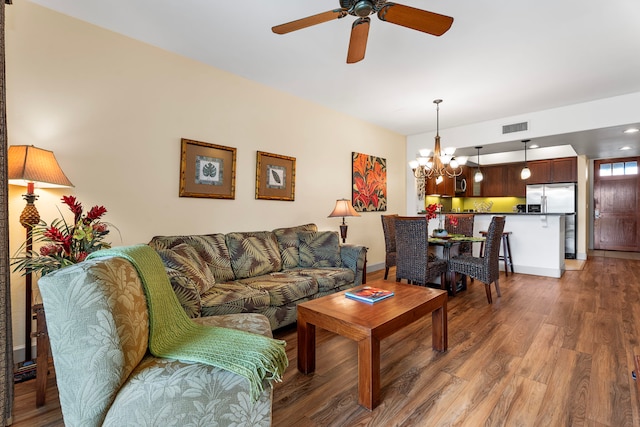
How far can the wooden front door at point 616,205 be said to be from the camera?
7266mm

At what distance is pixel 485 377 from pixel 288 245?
225 centimetres

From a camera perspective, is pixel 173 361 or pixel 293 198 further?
pixel 293 198

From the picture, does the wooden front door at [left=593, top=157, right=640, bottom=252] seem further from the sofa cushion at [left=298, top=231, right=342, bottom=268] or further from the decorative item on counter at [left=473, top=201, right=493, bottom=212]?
the sofa cushion at [left=298, top=231, right=342, bottom=268]

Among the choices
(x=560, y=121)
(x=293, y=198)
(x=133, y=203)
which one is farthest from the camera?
(x=560, y=121)

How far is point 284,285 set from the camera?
8.94 ft

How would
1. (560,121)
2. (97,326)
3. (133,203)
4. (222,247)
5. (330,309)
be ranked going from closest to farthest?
(97,326)
(330,309)
(133,203)
(222,247)
(560,121)

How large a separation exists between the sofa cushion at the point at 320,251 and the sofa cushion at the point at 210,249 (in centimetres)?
91

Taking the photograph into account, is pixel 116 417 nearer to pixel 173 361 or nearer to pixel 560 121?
pixel 173 361

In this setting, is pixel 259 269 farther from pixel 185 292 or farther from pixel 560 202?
pixel 560 202

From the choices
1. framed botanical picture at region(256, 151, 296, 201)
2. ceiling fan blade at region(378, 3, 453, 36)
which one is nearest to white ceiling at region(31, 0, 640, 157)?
ceiling fan blade at region(378, 3, 453, 36)

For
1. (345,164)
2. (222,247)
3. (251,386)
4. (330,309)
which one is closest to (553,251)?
(345,164)

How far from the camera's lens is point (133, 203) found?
2732 millimetres

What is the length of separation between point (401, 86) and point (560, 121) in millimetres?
2554

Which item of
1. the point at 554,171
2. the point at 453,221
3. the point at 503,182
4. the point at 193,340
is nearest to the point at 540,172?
the point at 554,171
